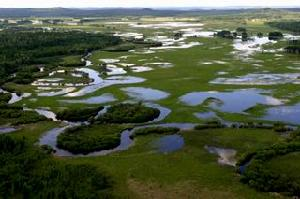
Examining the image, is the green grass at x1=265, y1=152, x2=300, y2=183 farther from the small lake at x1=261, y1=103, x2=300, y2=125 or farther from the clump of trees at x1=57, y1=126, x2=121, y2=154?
the clump of trees at x1=57, y1=126, x2=121, y2=154

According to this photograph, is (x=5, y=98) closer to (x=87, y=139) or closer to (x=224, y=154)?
(x=87, y=139)

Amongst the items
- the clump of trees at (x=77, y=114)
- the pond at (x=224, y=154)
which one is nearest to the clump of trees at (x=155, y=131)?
the pond at (x=224, y=154)

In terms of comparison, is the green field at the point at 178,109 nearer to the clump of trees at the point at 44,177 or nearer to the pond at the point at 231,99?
the pond at the point at 231,99

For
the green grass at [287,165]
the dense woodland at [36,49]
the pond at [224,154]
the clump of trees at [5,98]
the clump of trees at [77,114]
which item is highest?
the dense woodland at [36,49]

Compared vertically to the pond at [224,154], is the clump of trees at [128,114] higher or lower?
higher

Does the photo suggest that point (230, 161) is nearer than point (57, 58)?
Yes

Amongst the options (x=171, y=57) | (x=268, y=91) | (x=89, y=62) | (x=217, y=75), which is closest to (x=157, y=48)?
(x=171, y=57)

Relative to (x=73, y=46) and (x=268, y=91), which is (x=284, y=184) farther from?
(x=73, y=46)

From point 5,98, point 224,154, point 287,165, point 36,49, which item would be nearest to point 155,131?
point 224,154
